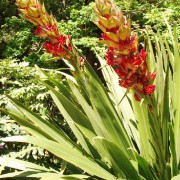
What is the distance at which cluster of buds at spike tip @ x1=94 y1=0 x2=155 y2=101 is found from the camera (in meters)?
0.73

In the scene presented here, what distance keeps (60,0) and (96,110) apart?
627 cm

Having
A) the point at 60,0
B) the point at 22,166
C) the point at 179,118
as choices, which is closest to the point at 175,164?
the point at 179,118

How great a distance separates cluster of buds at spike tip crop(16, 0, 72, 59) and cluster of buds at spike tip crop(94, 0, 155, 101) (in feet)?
1.22

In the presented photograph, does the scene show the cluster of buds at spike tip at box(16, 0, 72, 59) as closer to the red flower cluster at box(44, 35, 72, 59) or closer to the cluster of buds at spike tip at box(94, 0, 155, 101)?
the red flower cluster at box(44, 35, 72, 59)

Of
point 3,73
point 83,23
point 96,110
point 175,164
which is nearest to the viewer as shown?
point 175,164

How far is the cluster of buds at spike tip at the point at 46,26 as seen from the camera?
41.0 inches

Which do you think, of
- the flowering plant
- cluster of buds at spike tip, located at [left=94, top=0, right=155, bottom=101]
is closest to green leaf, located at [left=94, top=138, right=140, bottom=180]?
the flowering plant

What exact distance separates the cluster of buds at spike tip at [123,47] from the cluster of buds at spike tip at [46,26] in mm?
371

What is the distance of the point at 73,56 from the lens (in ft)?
4.19

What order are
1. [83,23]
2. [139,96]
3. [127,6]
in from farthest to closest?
[83,23]
[127,6]
[139,96]

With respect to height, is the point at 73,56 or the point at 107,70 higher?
the point at 73,56

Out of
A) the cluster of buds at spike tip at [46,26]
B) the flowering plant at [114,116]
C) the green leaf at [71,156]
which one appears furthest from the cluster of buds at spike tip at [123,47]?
the green leaf at [71,156]

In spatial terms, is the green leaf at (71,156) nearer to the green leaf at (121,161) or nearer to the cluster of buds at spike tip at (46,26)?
the green leaf at (121,161)

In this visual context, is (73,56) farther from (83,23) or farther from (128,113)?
(83,23)
